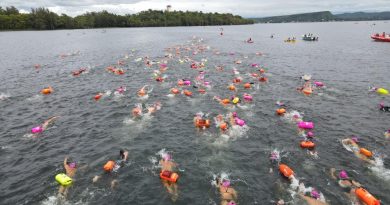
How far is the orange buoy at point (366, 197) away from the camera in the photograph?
14.4 meters

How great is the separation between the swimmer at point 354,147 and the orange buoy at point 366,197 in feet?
13.8

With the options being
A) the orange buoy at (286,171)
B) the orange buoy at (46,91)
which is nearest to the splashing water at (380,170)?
the orange buoy at (286,171)

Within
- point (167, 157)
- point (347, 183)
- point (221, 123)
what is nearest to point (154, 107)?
point (221, 123)

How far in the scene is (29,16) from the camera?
170 m

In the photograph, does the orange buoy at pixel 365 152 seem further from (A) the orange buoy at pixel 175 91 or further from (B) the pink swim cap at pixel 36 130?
(B) the pink swim cap at pixel 36 130

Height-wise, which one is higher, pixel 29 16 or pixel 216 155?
pixel 29 16

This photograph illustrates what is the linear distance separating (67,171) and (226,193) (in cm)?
939

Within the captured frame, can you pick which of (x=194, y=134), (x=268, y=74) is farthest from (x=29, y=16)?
(x=194, y=134)

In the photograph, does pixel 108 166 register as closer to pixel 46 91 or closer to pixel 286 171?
pixel 286 171

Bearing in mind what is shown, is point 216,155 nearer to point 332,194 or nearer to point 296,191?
point 296,191

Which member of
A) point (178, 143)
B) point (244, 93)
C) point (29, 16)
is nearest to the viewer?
point (178, 143)

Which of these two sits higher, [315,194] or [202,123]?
[202,123]

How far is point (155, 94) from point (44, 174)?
54.8 feet

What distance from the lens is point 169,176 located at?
654 inches
